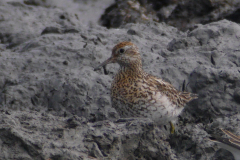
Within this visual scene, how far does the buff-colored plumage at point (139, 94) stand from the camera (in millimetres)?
5602

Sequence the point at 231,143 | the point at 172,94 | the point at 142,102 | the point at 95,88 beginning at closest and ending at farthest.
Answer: the point at 231,143 < the point at 142,102 < the point at 172,94 < the point at 95,88

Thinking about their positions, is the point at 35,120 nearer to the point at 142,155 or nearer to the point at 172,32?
the point at 142,155

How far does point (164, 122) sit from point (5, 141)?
9.84 feet

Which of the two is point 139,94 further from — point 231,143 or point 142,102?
point 231,143

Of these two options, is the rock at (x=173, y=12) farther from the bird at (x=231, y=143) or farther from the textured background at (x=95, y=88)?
the bird at (x=231, y=143)

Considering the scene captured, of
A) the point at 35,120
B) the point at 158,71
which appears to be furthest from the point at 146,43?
the point at 35,120

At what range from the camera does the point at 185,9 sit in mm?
11656

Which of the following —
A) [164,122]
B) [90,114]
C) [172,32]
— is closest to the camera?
[164,122]

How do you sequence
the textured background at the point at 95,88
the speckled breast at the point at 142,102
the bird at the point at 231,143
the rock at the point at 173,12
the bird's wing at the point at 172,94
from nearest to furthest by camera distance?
1. the textured background at the point at 95,88
2. the bird at the point at 231,143
3. the speckled breast at the point at 142,102
4. the bird's wing at the point at 172,94
5. the rock at the point at 173,12

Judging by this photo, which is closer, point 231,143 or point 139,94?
point 231,143

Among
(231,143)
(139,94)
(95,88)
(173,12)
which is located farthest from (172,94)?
(173,12)

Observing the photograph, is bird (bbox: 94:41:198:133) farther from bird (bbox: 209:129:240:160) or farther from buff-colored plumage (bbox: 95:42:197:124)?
bird (bbox: 209:129:240:160)

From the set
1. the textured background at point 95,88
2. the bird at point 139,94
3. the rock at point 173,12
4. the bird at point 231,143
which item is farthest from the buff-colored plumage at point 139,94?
the rock at point 173,12

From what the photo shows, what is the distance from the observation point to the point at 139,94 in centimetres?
566
